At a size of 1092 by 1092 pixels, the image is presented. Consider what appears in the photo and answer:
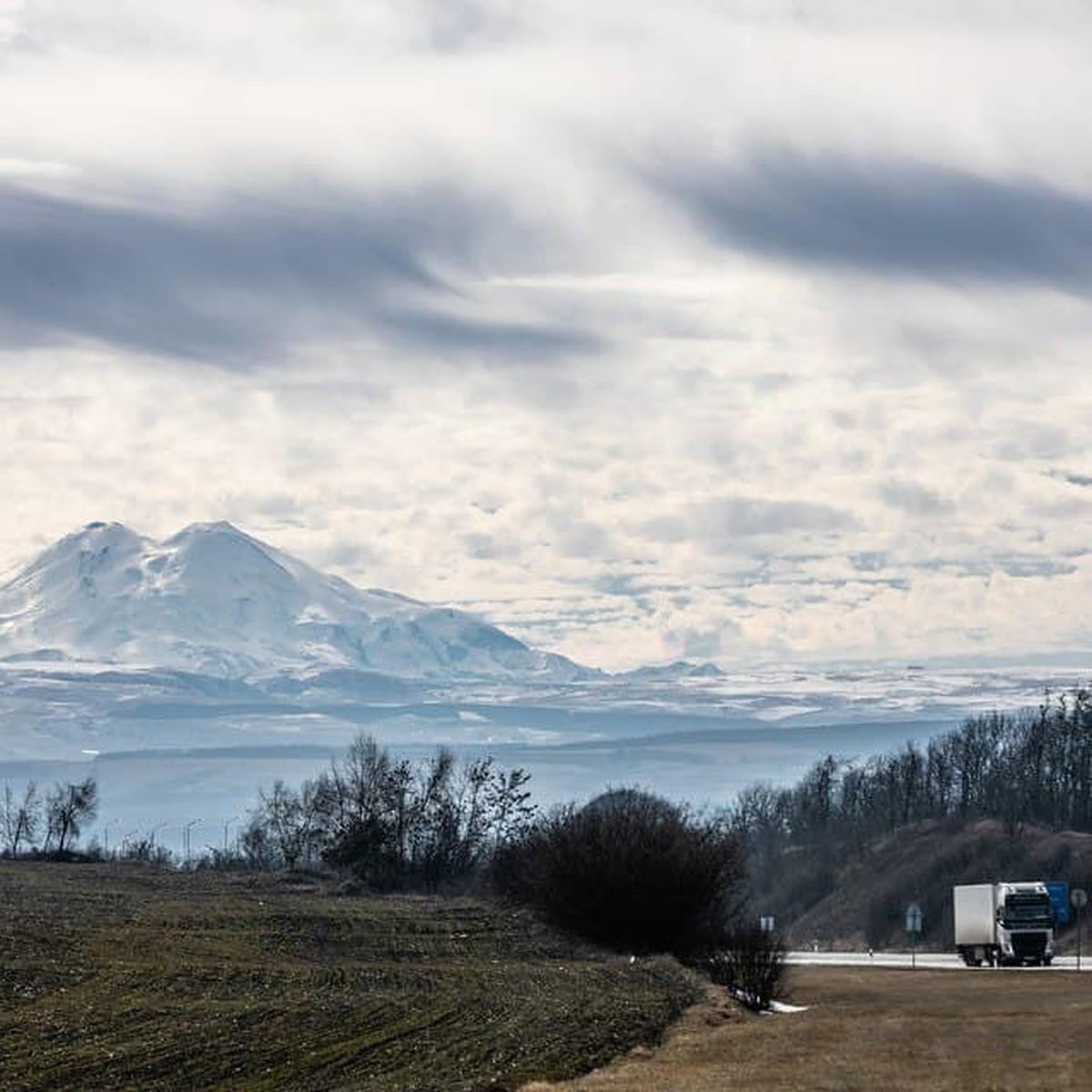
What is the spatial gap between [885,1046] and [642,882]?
121ft

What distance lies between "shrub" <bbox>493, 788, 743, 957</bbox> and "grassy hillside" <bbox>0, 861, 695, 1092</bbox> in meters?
1.91

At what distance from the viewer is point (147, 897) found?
90688 millimetres

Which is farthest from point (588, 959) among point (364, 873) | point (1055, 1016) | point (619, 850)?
point (364, 873)

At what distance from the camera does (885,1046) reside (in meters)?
46.2

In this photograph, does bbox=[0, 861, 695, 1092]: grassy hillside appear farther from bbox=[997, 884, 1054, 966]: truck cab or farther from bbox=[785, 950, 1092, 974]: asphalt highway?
bbox=[997, 884, 1054, 966]: truck cab

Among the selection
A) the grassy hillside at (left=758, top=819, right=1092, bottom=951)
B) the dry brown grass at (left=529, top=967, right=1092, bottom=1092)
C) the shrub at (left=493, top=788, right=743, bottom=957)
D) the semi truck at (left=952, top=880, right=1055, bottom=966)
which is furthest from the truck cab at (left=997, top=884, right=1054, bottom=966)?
the grassy hillside at (left=758, top=819, right=1092, bottom=951)

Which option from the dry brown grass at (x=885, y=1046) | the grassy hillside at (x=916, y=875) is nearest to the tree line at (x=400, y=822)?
the grassy hillside at (x=916, y=875)

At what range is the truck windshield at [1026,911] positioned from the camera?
8888cm

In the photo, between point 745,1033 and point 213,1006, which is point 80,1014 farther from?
point 745,1033

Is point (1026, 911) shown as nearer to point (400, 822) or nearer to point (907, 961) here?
point (907, 961)

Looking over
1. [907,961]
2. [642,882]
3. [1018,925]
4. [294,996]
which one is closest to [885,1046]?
[294,996]

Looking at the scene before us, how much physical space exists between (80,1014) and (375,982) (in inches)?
580

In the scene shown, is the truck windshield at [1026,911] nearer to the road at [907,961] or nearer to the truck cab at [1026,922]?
the truck cab at [1026,922]

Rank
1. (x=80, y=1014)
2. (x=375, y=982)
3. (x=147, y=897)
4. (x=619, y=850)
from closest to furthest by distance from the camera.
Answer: (x=80, y=1014) → (x=375, y=982) → (x=619, y=850) → (x=147, y=897)
